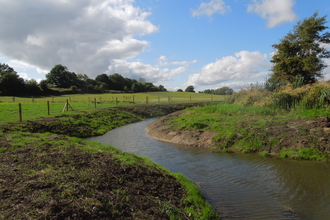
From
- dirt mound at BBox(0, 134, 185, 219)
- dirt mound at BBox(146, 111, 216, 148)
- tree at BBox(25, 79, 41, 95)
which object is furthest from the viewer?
tree at BBox(25, 79, 41, 95)

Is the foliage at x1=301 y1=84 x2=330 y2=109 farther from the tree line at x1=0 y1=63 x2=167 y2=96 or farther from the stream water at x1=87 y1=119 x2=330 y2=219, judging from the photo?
the tree line at x1=0 y1=63 x2=167 y2=96

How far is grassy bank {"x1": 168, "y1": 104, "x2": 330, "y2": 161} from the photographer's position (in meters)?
10.3

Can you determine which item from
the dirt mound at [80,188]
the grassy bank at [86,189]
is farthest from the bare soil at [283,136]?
the dirt mound at [80,188]

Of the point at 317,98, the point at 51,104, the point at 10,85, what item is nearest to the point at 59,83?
the point at 10,85

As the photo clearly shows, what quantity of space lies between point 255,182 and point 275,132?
5302 millimetres

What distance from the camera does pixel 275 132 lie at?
11.9 m

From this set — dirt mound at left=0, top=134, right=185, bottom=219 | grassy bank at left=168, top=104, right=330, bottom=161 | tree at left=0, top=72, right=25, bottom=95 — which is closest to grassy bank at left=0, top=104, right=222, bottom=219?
dirt mound at left=0, top=134, right=185, bottom=219

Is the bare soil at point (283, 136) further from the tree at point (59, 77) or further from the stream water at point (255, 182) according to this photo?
the tree at point (59, 77)

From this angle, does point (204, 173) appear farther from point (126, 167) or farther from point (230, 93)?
point (230, 93)

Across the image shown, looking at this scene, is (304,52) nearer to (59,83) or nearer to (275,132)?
(275,132)

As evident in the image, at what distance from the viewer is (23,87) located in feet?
237

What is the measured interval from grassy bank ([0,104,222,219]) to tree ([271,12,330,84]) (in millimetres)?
19738

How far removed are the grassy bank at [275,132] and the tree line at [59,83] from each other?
70.9m

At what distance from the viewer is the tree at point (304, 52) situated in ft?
72.3
